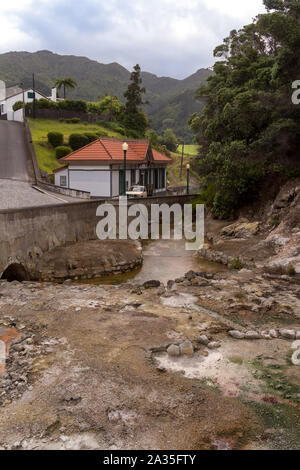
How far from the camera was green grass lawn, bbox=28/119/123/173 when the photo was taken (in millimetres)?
44531

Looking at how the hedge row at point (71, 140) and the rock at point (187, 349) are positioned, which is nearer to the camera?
the rock at point (187, 349)

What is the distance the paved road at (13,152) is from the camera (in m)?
32.9

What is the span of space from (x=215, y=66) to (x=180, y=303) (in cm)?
2857

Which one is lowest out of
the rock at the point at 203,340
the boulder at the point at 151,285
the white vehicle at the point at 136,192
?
the boulder at the point at 151,285

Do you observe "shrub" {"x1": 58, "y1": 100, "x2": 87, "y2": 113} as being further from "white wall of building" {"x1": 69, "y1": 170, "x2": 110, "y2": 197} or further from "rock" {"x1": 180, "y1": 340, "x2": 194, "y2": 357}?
"rock" {"x1": 180, "y1": 340, "x2": 194, "y2": 357}

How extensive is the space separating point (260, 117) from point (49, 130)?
3779 cm

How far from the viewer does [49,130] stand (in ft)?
184

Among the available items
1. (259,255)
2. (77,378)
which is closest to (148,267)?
(259,255)

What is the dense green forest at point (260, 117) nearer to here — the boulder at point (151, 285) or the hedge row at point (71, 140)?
the boulder at point (151, 285)

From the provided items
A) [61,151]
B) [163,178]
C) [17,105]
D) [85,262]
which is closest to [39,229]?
[85,262]

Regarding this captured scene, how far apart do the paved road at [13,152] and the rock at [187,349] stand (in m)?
25.8

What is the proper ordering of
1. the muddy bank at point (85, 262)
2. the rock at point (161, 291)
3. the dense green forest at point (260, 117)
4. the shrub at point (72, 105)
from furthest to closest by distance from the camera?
1. the shrub at point (72, 105)
2. the dense green forest at point (260, 117)
3. the muddy bank at point (85, 262)
4. the rock at point (161, 291)

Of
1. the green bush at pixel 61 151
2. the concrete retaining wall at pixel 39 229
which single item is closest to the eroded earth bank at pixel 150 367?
the concrete retaining wall at pixel 39 229

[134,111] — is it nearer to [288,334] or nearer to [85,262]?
[85,262]
